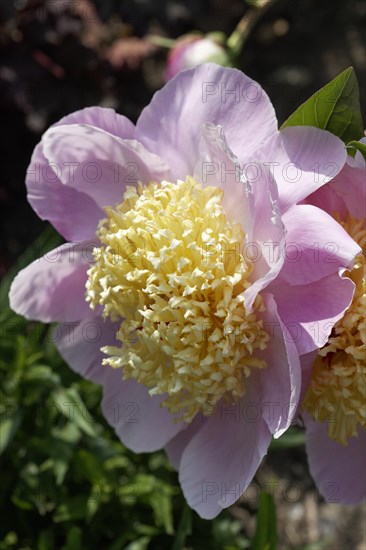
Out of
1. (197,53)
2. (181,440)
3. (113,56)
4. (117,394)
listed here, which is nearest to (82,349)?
(117,394)

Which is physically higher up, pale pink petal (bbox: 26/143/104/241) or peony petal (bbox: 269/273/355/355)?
pale pink petal (bbox: 26/143/104/241)

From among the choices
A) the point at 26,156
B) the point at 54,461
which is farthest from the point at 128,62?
the point at 54,461

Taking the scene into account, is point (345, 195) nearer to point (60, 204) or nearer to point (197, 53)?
point (60, 204)

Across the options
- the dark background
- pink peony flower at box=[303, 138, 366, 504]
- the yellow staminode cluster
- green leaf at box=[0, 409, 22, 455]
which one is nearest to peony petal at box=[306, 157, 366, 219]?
pink peony flower at box=[303, 138, 366, 504]

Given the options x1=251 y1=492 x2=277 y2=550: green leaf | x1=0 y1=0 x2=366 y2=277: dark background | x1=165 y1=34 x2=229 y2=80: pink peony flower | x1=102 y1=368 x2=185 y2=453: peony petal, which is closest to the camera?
x1=102 y1=368 x2=185 y2=453: peony petal

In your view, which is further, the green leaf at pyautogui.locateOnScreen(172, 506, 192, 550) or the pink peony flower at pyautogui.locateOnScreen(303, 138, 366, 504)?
the green leaf at pyautogui.locateOnScreen(172, 506, 192, 550)

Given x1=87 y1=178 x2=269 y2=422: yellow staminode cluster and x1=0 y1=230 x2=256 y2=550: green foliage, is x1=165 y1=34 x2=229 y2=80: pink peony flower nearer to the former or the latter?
x1=0 y1=230 x2=256 y2=550: green foliage

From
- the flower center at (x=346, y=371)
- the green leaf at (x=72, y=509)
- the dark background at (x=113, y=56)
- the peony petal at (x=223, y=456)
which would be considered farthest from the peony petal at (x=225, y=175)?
the dark background at (x=113, y=56)
